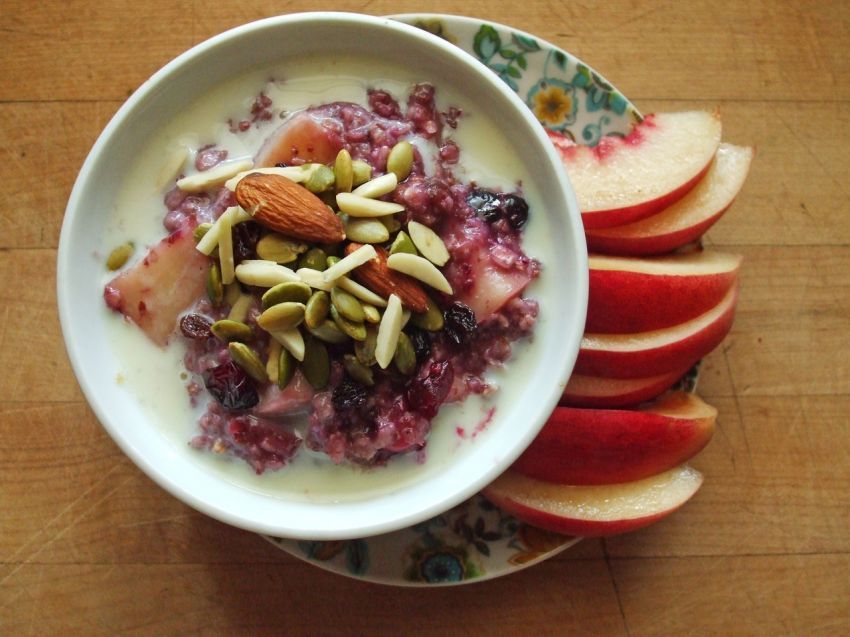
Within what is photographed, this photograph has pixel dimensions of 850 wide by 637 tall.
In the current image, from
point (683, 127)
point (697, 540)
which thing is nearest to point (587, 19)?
point (683, 127)

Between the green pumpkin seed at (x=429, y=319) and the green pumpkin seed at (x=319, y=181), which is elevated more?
the green pumpkin seed at (x=319, y=181)

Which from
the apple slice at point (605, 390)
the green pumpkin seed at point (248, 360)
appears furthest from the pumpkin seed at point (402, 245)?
the apple slice at point (605, 390)

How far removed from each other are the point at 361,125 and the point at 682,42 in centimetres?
103

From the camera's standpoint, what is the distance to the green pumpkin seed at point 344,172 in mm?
1393

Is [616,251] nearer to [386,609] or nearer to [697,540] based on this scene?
[697,540]

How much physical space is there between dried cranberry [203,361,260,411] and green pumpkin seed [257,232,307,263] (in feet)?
0.69

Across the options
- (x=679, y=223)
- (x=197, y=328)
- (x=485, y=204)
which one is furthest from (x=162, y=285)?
(x=679, y=223)

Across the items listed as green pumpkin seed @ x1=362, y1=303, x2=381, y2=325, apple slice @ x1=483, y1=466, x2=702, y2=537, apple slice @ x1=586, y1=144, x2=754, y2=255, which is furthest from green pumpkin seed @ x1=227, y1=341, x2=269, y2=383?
apple slice @ x1=586, y1=144, x2=754, y2=255

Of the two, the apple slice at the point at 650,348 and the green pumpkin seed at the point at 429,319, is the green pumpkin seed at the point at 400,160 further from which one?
the apple slice at the point at 650,348

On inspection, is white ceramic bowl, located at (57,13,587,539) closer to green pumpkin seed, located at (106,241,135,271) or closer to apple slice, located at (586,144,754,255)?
green pumpkin seed, located at (106,241,135,271)

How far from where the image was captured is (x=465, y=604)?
1.97 m

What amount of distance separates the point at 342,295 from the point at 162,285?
1.20 ft

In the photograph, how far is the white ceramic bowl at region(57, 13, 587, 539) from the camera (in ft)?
4.69

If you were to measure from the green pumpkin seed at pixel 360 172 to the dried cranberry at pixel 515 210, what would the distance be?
275 mm
